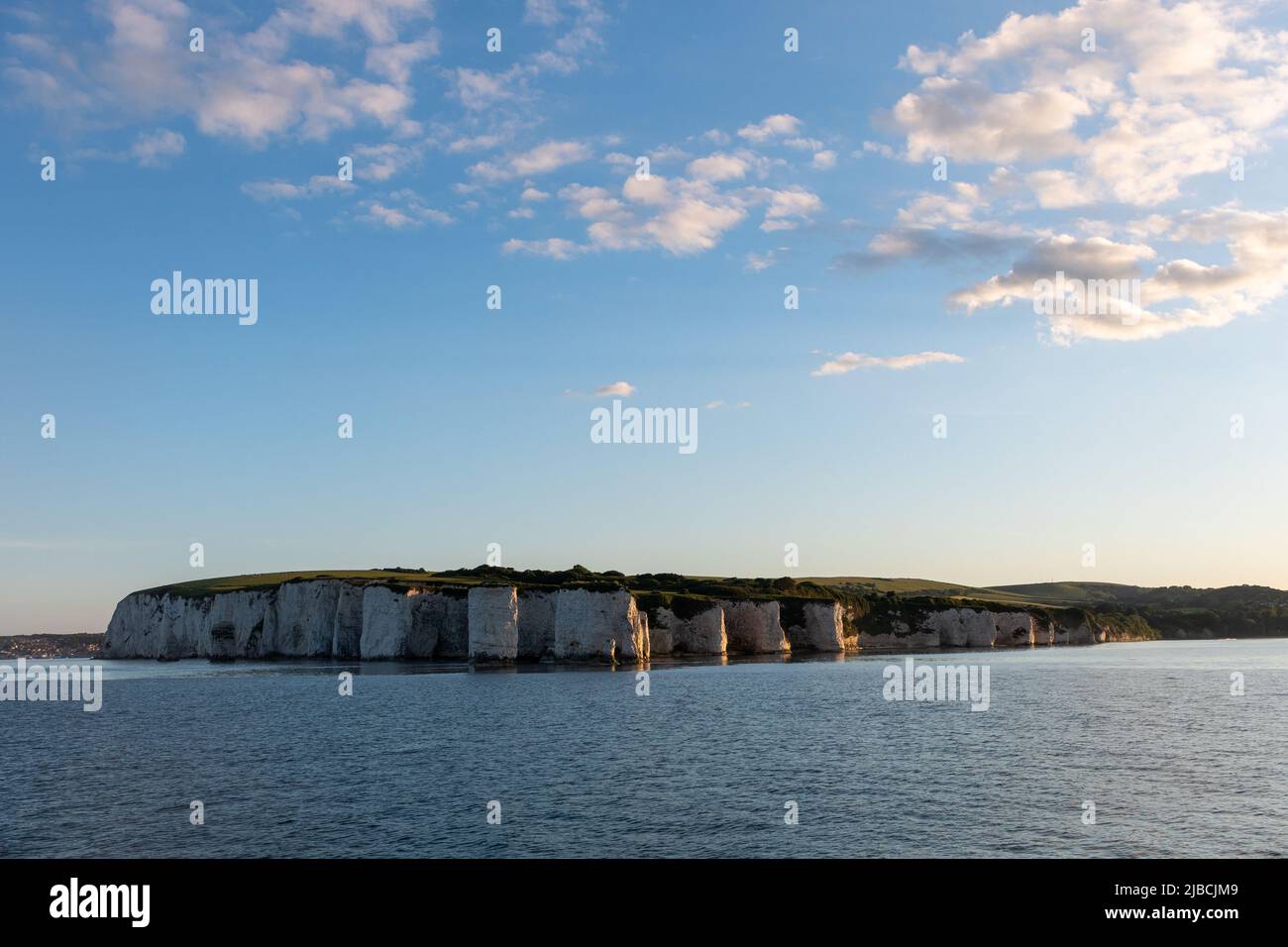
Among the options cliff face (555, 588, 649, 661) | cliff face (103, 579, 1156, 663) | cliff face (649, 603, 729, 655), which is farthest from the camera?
cliff face (649, 603, 729, 655)

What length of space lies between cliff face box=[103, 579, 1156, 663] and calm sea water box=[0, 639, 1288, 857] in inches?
1115

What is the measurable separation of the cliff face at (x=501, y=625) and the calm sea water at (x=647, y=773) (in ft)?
92.9

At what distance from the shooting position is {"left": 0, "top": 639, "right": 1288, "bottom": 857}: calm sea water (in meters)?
29.7

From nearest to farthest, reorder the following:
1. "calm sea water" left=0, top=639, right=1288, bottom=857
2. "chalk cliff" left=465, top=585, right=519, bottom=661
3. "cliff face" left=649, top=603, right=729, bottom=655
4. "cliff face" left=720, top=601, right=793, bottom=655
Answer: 1. "calm sea water" left=0, top=639, right=1288, bottom=857
2. "chalk cliff" left=465, top=585, right=519, bottom=661
3. "cliff face" left=649, top=603, right=729, bottom=655
4. "cliff face" left=720, top=601, right=793, bottom=655

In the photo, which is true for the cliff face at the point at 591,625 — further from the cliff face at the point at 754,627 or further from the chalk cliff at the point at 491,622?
the cliff face at the point at 754,627

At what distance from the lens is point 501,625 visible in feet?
349

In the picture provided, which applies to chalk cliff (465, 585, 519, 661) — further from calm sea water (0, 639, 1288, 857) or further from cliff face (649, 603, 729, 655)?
calm sea water (0, 639, 1288, 857)

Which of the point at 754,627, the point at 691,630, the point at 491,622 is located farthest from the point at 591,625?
the point at 754,627

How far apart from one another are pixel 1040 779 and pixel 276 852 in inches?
1183

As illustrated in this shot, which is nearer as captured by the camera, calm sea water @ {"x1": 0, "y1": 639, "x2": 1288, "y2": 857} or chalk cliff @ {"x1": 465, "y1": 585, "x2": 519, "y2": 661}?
calm sea water @ {"x1": 0, "y1": 639, "x2": 1288, "y2": 857}

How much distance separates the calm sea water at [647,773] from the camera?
1170 inches

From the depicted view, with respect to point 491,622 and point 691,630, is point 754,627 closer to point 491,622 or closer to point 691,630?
point 691,630

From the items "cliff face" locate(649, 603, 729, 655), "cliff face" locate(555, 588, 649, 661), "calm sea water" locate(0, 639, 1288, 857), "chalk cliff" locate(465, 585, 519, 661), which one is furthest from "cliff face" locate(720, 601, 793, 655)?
"calm sea water" locate(0, 639, 1288, 857)
